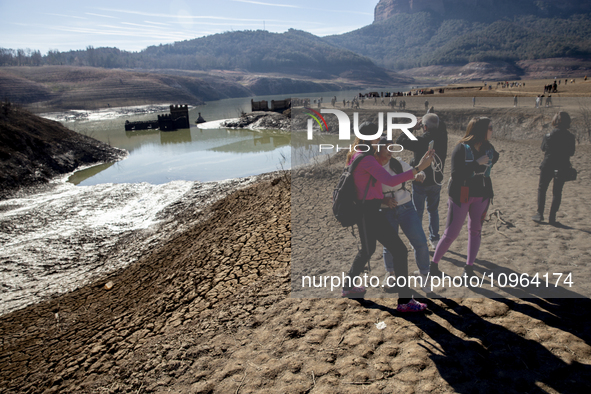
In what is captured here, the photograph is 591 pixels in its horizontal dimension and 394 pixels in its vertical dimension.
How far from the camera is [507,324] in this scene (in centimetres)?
317

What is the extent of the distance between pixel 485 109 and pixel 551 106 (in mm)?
1085

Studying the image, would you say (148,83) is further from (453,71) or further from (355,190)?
(453,71)

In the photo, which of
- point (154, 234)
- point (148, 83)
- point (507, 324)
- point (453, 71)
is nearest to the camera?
point (507, 324)

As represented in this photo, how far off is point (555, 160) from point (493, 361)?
94.9 inches

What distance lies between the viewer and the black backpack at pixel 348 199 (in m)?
3.16

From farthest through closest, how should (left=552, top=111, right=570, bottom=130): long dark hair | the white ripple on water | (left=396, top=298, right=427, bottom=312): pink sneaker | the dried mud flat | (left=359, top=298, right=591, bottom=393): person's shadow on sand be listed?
the white ripple on water < (left=552, top=111, right=570, bottom=130): long dark hair < (left=396, top=298, right=427, bottom=312): pink sneaker < the dried mud flat < (left=359, top=298, right=591, bottom=393): person's shadow on sand

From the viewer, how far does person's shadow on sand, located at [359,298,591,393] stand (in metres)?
2.52

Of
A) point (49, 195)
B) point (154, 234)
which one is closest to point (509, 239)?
point (154, 234)

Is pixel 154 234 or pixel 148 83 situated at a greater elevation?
pixel 148 83

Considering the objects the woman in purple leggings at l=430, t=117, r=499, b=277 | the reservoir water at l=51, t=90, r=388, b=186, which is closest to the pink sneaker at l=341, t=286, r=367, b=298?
the woman in purple leggings at l=430, t=117, r=499, b=277

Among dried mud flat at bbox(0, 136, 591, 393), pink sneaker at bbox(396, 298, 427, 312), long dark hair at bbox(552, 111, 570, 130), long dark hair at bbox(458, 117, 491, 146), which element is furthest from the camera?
long dark hair at bbox(552, 111, 570, 130)

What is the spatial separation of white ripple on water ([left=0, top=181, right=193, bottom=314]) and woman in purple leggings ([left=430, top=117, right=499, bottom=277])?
7021 millimetres

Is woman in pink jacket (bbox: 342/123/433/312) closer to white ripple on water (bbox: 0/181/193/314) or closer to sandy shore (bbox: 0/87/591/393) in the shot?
sandy shore (bbox: 0/87/591/393)

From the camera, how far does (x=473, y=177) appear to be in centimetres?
339
